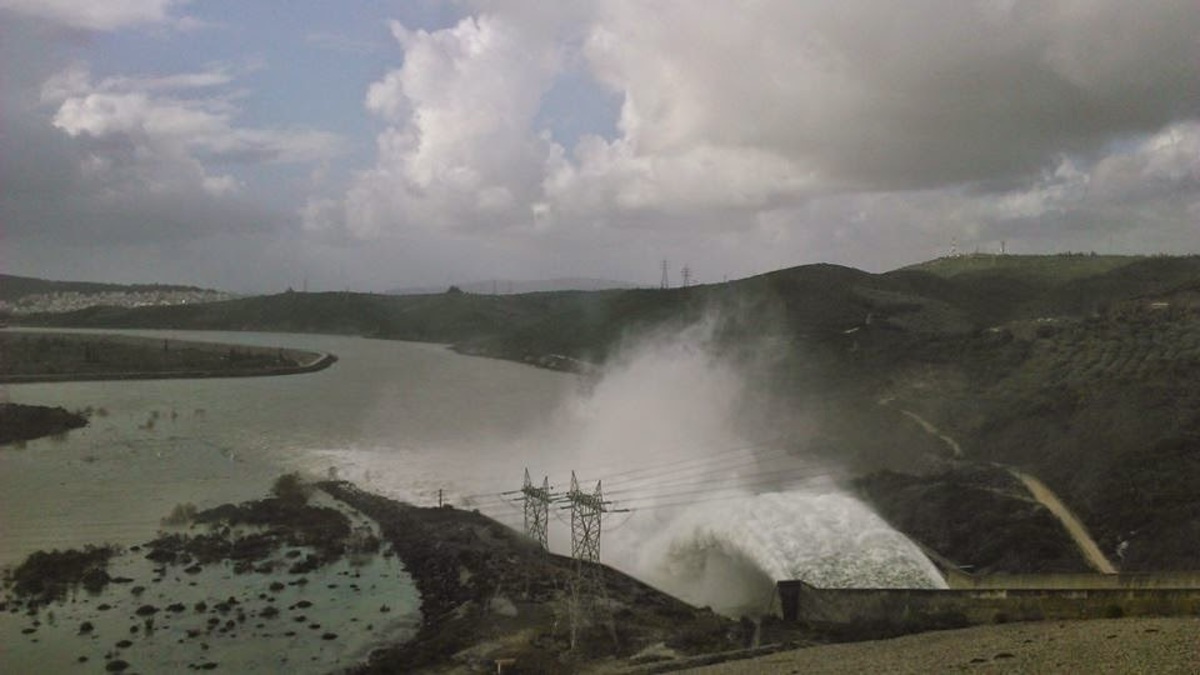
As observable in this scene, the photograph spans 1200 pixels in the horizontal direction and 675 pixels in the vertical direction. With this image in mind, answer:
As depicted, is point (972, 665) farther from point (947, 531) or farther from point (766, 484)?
point (766, 484)

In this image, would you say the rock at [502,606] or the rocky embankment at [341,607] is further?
the rock at [502,606]

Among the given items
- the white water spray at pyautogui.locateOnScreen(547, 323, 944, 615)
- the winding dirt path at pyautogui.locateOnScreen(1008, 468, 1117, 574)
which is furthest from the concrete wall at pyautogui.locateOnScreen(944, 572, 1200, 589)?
the winding dirt path at pyautogui.locateOnScreen(1008, 468, 1117, 574)

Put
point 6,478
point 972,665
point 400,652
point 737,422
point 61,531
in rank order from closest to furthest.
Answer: point 972,665, point 400,652, point 61,531, point 6,478, point 737,422

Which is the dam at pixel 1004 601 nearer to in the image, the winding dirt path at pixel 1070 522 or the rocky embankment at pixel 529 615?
the rocky embankment at pixel 529 615

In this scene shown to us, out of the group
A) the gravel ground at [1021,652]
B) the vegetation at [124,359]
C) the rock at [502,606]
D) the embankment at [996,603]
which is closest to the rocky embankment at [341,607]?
the rock at [502,606]

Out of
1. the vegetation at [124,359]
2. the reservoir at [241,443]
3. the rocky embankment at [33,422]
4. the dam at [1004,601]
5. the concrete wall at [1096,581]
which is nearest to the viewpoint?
the dam at [1004,601]

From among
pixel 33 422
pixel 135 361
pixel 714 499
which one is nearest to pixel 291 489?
pixel 714 499

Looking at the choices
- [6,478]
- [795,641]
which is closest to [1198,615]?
[795,641]

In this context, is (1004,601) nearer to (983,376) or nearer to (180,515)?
(180,515)
